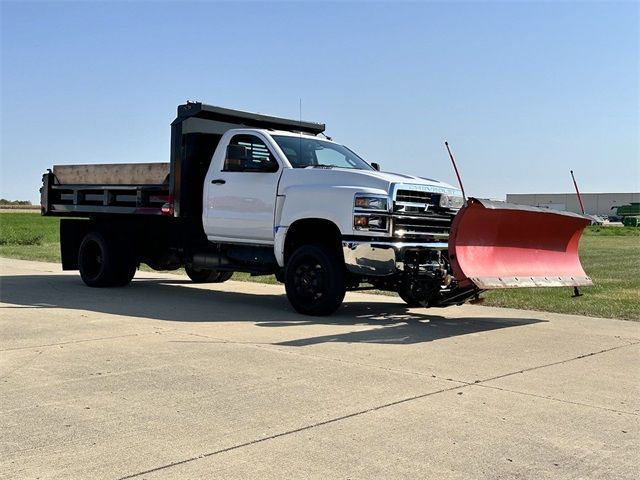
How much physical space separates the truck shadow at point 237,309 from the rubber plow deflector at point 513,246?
697 mm

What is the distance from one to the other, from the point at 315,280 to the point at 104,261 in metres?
4.73

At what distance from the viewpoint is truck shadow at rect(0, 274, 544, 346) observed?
29.7 ft

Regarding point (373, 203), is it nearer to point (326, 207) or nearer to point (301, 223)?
point (326, 207)

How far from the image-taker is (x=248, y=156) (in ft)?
35.8

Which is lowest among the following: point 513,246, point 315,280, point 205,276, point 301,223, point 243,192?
point 205,276

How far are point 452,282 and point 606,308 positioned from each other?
315 centimetres

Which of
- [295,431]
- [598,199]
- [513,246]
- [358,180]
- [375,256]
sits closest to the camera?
[295,431]

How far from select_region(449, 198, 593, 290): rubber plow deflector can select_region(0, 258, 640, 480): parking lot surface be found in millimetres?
659

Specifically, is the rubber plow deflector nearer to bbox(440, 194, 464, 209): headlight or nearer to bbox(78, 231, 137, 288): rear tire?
bbox(440, 194, 464, 209): headlight

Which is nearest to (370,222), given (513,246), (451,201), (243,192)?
(451,201)

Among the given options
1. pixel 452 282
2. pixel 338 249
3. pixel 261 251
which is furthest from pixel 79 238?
pixel 452 282

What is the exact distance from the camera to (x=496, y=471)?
4273 millimetres

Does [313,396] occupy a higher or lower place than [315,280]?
lower

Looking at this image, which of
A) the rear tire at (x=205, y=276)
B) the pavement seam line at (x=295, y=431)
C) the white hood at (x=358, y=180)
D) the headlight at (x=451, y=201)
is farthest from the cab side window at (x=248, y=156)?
the pavement seam line at (x=295, y=431)
